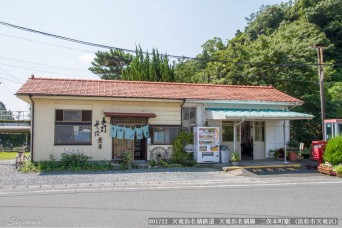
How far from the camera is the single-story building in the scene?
47.3ft

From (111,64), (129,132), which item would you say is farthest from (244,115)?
(111,64)

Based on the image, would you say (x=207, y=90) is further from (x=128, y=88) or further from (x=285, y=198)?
(x=285, y=198)

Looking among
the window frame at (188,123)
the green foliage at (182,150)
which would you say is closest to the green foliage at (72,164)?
the green foliage at (182,150)

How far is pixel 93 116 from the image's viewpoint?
49.3ft

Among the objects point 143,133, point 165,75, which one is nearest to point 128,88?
point 143,133

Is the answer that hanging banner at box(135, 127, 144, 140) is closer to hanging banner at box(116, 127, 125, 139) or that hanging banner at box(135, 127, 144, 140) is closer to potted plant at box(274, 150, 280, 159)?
hanging banner at box(116, 127, 125, 139)

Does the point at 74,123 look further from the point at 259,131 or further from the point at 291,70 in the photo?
the point at 291,70

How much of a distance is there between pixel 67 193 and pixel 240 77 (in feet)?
69.0

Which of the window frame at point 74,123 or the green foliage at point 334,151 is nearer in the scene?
the green foliage at point 334,151

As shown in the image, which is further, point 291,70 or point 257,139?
point 291,70

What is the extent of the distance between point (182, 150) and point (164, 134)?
1324 millimetres

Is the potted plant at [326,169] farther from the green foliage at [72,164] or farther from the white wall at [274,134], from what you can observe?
the green foliage at [72,164]

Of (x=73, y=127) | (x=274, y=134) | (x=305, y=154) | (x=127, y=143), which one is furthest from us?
(x=305, y=154)

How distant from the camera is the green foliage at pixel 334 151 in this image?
42.7 ft
